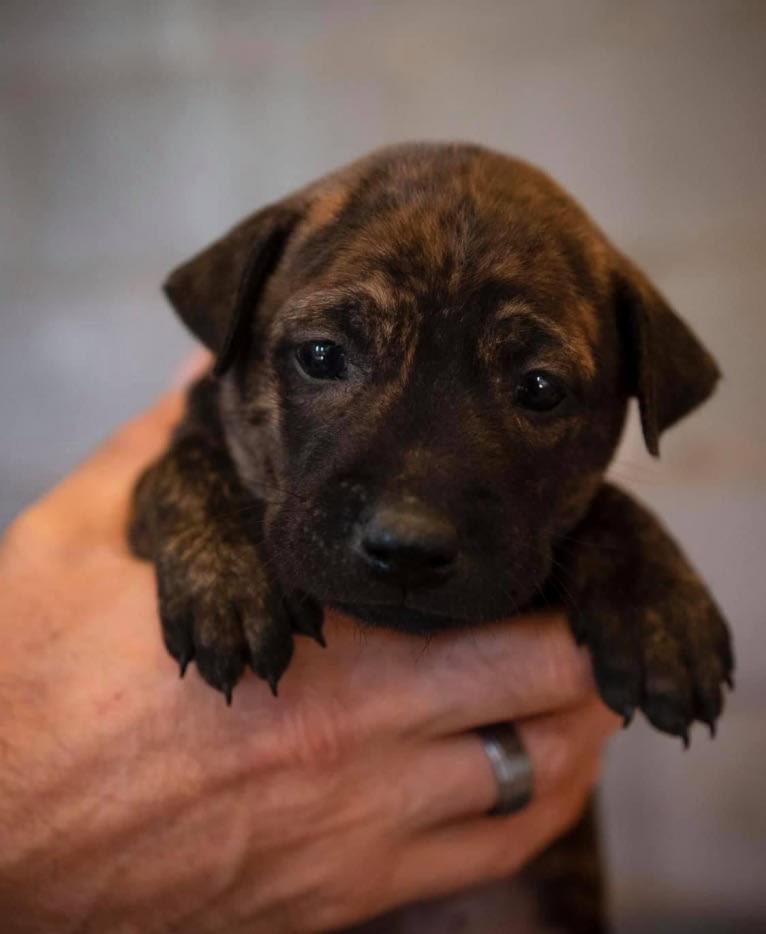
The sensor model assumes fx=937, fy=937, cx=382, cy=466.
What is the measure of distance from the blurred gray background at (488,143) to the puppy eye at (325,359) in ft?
5.98

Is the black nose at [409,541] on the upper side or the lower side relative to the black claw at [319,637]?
upper

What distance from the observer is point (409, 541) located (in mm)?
1460

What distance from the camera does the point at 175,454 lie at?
2.24 metres

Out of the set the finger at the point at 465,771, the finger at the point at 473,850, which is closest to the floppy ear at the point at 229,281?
the finger at the point at 465,771

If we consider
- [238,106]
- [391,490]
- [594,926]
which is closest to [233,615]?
[391,490]

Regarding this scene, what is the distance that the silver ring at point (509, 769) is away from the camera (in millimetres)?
2062

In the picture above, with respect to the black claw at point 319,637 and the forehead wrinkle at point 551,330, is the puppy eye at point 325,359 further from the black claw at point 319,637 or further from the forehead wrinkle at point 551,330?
the black claw at point 319,637

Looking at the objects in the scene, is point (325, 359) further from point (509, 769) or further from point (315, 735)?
point (509, 769)

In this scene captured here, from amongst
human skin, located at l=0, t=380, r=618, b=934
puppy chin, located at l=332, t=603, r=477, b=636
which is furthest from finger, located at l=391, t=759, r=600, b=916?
puppy chin, located at l=332, t=603, r=477, b=636

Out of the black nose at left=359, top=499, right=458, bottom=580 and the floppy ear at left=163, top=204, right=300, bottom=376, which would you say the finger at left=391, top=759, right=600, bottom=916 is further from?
the floppy ear at left=163, top=204, right=300, bottom=376

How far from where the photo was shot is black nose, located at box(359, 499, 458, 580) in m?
1.47

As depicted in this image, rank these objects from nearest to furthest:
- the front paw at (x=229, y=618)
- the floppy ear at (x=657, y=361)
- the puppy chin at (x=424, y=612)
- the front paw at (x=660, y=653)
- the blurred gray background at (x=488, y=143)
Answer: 1. the puppy chin at (x=424, y=612)
2. the front paw at (x=229, y=618)
3. the front paw at (x=660, y=653)
4. the floppy ear at (x=657, y=361)
5. the blurred gray background at (x=488, y=143)

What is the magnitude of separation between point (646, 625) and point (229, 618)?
86 centimetres

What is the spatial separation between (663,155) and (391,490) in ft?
8.29
